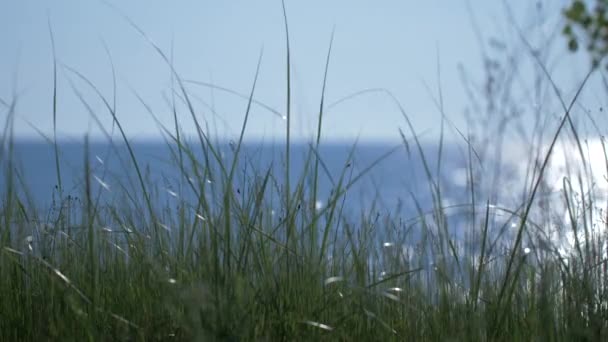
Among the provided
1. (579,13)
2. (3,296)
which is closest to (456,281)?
(3,296)

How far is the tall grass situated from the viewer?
72.7 inches

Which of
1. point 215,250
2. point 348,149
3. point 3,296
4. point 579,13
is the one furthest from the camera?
point 579,13

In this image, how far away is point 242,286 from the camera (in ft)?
5.88

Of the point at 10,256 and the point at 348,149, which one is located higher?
the point at 348,149

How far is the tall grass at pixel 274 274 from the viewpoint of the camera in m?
1.85

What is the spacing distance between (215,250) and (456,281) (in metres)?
0.82

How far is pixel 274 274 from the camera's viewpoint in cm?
201

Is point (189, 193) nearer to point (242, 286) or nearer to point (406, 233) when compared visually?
point (406, 233)

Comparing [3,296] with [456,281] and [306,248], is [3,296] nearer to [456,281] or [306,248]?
[306,248]

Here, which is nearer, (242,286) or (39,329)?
(242,286)

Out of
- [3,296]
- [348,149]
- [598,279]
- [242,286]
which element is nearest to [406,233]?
[348,149]

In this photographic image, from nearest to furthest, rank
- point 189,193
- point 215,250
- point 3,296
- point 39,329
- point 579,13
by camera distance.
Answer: point 215,250 → point 39,329 → point 3,296 → point 189,193 → point 579,13

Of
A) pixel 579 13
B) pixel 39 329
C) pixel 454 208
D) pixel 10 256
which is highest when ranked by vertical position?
pixel 579 13

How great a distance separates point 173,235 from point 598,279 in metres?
1.32
